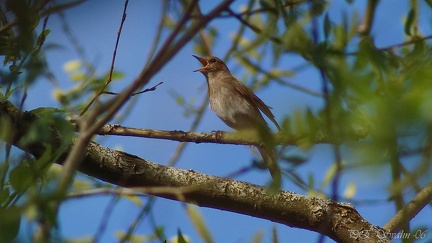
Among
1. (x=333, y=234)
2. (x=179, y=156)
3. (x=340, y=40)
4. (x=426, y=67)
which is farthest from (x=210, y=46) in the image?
(x=426, y=67)

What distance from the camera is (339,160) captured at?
3.45ft

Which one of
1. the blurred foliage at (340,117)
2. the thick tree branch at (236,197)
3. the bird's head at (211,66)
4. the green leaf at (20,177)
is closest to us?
the blurred foliage at (340,117)

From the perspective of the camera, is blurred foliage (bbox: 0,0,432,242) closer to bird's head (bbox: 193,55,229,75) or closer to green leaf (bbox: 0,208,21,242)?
green leaf (bbox: 0,208,21,242)

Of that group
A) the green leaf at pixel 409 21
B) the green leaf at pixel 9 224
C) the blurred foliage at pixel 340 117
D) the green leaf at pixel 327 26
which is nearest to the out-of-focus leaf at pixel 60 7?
the blurred foliage at pixel 340 117

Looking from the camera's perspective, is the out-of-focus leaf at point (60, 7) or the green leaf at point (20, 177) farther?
the green leaf at point (20, 177)

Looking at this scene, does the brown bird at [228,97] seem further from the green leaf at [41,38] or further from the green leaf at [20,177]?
the green leaf at [20,177]

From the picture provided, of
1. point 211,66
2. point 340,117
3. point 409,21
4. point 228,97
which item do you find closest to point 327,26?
point 340,117

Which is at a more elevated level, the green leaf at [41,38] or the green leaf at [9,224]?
the green leaf at [41,38]

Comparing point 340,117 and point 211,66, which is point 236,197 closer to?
point 340,117

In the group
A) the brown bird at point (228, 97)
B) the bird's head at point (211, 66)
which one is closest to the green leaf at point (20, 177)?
the brown bird at point (228, 97)

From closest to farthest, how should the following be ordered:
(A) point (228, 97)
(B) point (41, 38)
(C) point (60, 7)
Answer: (C) point (60, 7), (B) point (41, 38), (A) point (228, 97)

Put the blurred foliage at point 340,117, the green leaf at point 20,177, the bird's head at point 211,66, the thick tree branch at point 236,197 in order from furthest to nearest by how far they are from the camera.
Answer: the bird's head at point 211,66 < the thick tree branch at point 236,197 < the green leaf at point 20,177 < the blurred foliage at point 340,117

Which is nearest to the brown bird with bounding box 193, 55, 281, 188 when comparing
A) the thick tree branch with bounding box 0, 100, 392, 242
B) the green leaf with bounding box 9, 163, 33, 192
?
the thick tree branch with bounding box 0, 100, 392, 242

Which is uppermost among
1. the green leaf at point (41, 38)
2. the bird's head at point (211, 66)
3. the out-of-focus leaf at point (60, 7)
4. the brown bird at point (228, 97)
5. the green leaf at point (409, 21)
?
the bird's head at point (211, 66)
